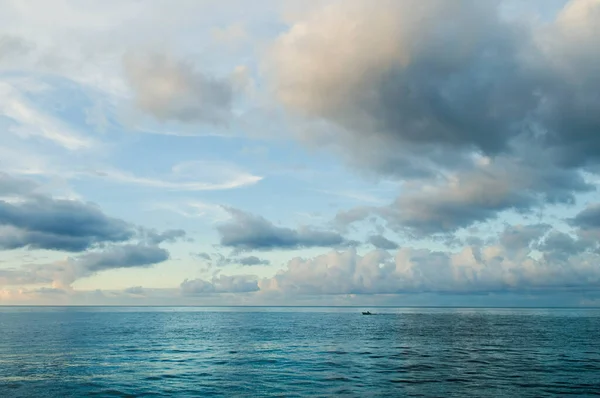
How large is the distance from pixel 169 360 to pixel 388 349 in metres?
40.2

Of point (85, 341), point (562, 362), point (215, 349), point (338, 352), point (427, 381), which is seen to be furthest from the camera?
point (85, 341)

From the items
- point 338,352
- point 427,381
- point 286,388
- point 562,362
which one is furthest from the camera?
point 338,352

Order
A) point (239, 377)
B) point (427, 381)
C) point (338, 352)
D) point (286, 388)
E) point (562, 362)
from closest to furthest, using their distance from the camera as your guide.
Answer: point (286, 388)
point (427, 381)
point (239, 377)
point (562, 362)
point (338, 352)

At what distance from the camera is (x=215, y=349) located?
300 ft

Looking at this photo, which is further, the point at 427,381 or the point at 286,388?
the point at 427,381

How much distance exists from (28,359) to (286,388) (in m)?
47.7

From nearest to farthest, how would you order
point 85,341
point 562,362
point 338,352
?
1. point 562,362
2. point 338,352
3. point 85,341

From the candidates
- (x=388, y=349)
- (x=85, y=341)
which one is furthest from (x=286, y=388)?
(x=85, y=341)

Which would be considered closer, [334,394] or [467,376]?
[334,394]

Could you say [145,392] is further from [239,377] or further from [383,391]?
[383,391]

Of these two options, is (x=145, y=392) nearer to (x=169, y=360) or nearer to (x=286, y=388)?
(x=286, y=388)

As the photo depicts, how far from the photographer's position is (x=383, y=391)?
50094 millimetres

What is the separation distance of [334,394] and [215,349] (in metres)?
48.2

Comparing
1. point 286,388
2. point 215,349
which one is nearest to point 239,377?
point 286,388
